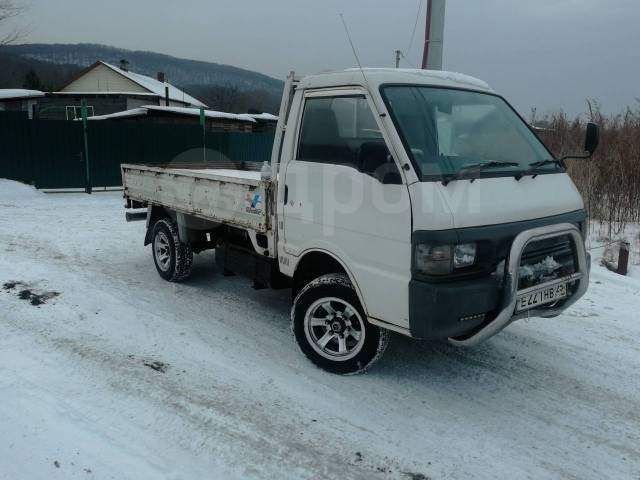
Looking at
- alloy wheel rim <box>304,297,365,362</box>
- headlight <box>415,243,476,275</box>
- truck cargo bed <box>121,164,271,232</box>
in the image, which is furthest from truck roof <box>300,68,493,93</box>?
alloy wheel rim <box>304,297,365,362</box>

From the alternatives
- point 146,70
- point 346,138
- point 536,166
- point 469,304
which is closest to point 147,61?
point 146,70

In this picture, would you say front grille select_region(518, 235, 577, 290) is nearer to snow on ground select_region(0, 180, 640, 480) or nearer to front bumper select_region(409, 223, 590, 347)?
front bumper select_region(409, 223, 590, 347)

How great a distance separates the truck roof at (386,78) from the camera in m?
3.77

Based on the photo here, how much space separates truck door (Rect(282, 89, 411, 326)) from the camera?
3352 mm

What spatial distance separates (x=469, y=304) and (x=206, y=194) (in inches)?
118

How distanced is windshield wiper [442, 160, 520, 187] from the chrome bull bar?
525 mm

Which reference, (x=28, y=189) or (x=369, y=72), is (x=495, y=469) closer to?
(x=369, y=72)

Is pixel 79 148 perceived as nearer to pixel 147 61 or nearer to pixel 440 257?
pixel 440 257

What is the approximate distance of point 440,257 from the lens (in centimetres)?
318

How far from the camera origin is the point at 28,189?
1247cm

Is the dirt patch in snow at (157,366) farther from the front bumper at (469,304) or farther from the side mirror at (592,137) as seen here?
the side mirror at (592,137)

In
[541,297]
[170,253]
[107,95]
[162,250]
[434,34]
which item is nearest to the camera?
[541,297]

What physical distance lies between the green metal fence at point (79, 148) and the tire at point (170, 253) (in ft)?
18.4

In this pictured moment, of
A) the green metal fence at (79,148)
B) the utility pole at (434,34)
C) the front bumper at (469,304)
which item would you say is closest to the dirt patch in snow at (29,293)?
the front bumper at (469,304)
